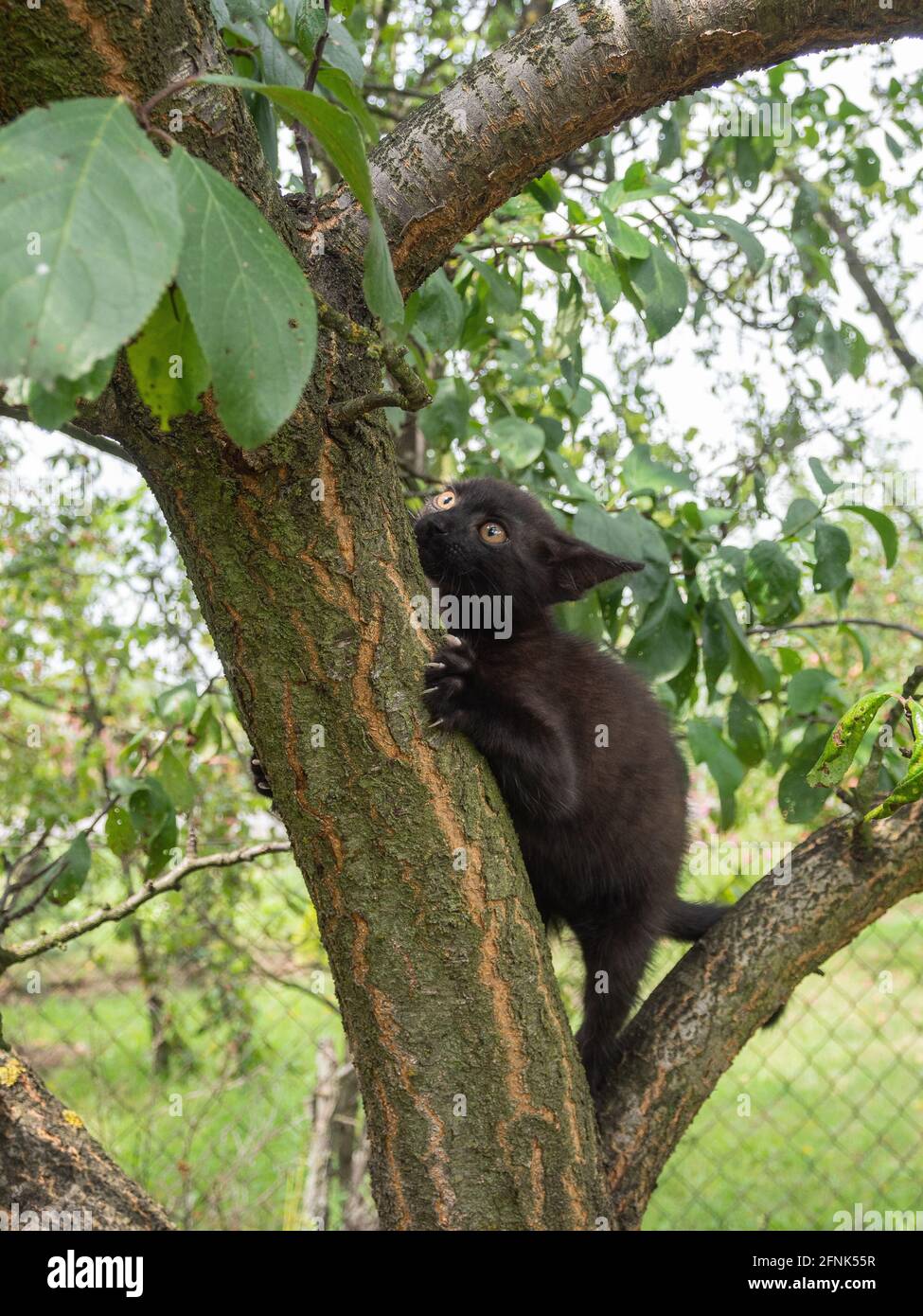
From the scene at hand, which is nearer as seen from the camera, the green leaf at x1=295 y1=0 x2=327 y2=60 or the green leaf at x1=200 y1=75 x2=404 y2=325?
the green leaf at x1=200 y1=75 x2=404 y2=325

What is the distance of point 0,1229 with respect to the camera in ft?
5.60

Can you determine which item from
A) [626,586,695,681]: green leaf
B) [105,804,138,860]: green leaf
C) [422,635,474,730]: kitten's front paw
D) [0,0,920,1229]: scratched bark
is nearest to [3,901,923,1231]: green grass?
[105,804,138,860]: green leaf

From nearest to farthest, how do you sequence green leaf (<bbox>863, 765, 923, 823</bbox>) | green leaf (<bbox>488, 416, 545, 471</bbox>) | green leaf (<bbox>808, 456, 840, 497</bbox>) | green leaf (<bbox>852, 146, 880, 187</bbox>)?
green leaf (<bbox>863, 765, 923, 823</bbox>)
green leaf (<bbox>808, 456, 840, 497</bbox>)
green leaf (<bbox>488, 416, 545, 471</bbox>)
green leaf (<bbox>852, 146, 880, 187</bbox>)

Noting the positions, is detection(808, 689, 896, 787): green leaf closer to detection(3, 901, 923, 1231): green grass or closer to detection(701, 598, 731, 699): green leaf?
detection(701, 598, 731, 699): green leaf

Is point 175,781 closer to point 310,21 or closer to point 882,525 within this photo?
point 310,21

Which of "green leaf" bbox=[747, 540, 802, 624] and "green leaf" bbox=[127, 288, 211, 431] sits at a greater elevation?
"green leaf" bbox=[747, 540, 802, 624]

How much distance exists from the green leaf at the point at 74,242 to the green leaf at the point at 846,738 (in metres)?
0.97

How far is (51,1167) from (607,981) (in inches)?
53.2

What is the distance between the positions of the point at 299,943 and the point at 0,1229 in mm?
3080

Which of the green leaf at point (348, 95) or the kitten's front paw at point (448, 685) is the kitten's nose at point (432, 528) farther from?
the green leaf at point (348, 95)

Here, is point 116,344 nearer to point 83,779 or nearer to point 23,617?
point 83,779

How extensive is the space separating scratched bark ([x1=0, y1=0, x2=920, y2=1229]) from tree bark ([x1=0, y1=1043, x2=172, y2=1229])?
0.47m

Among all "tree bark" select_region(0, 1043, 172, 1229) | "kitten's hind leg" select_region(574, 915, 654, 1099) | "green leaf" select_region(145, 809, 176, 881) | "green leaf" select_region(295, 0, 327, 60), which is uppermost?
"green leaf" select_region(295, 0, 327, 60)

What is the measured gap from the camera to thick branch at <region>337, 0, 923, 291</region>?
172 cm
